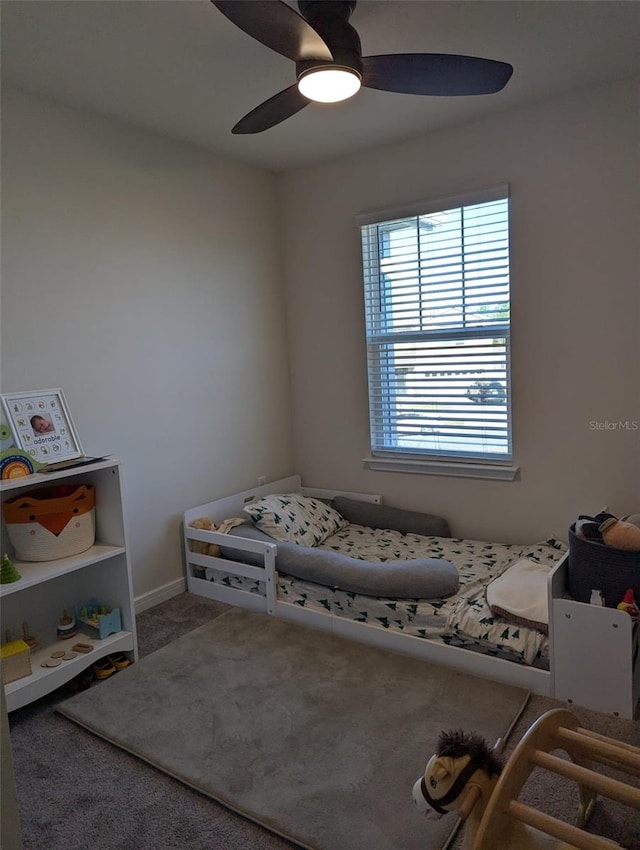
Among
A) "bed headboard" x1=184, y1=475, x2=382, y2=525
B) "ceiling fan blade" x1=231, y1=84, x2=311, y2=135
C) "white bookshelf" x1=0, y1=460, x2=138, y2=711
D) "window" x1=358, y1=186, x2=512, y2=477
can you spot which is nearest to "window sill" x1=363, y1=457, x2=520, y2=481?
"window" x1=358, y1=186, x2=512, y2=477

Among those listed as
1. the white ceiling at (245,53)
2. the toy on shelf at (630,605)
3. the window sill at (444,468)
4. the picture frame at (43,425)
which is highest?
the white ceiling at (245,53)

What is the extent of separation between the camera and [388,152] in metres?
3.28

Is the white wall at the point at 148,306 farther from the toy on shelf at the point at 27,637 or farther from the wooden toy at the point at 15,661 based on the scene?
the wooden toy at the point at 15,661

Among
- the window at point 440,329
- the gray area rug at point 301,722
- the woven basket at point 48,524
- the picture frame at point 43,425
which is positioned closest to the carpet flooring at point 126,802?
the gray area rug at point 301,722

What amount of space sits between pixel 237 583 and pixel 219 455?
2.60ft

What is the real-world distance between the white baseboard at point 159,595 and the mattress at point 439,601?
Result: 0.19 m

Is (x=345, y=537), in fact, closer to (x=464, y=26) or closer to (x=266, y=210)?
(x=266, y=210)

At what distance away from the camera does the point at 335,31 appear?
5.92 feet

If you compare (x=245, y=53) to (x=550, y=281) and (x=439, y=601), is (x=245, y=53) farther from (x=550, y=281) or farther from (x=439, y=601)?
(x=439, y=601)

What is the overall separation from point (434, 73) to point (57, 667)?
2.54 m

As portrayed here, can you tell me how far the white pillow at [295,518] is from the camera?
10.2 feet

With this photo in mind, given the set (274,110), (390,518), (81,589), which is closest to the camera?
(274,110)

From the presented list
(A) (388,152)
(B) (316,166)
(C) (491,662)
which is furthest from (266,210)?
(C) (491,662)

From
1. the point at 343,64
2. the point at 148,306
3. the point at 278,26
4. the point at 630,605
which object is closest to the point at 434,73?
the point at 343,64
